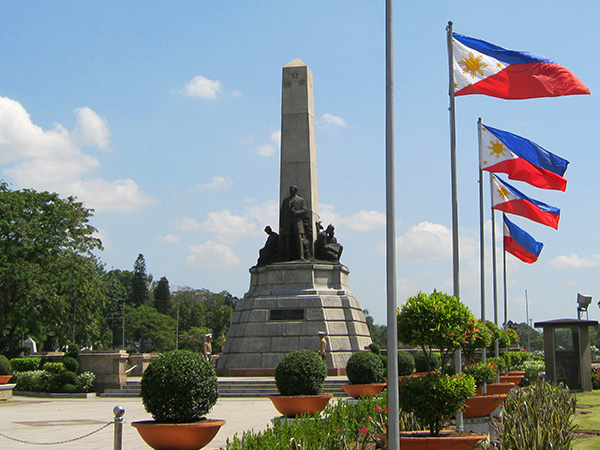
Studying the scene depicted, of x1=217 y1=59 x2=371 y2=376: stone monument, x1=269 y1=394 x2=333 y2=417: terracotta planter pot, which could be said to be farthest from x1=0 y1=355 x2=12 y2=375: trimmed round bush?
x1=269 y1=394 x2=333 y2=417: terracotta planter pot

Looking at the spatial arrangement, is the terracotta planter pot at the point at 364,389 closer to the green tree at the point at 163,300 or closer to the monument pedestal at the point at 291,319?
the monument pedestal at the point at 291,319

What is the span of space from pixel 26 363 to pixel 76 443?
2127 centimetres

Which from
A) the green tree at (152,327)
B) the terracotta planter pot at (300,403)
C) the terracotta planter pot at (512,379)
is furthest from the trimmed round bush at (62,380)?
the green tree at (152,327)

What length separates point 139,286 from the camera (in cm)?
10406

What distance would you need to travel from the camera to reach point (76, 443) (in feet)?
40.3

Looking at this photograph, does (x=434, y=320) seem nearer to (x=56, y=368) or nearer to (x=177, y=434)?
(x=177, y=434)

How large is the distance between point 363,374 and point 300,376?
4.38 meters

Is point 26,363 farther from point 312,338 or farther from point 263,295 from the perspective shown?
point 312,338

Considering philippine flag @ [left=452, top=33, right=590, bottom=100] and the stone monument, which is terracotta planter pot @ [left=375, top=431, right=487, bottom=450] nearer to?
philippine flag @ [left=452, top=33, right=590, bottom=100]

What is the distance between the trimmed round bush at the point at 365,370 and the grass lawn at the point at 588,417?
468 cm

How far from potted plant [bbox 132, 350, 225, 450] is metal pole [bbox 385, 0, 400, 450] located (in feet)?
8.30

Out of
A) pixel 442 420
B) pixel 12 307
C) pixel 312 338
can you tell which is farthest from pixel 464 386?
pixel 12 307

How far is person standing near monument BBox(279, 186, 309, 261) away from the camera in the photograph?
1164 inches

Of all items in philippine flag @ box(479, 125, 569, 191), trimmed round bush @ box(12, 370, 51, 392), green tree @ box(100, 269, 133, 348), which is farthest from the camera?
green tree @ box(100, 269, 133, 348)
